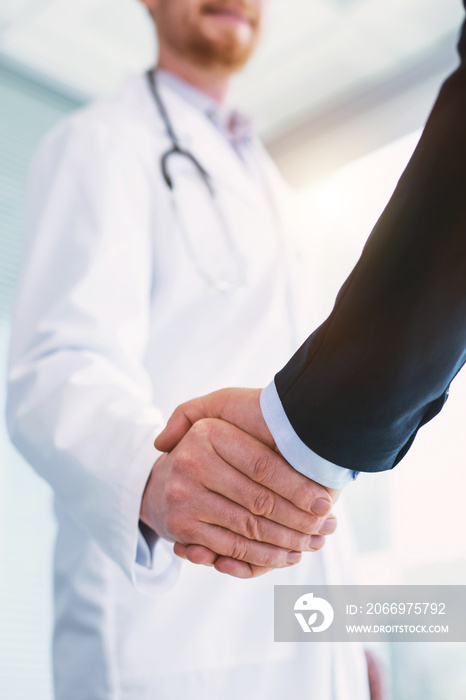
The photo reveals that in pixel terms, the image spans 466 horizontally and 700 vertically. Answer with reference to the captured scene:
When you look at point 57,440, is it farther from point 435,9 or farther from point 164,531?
point 435,9

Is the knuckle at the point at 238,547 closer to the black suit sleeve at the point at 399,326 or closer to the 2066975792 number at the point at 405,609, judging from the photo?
the black suit sleeve at the point at 399,326

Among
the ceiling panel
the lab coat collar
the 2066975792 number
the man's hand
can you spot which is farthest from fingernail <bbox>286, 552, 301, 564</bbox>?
the ceiling panel

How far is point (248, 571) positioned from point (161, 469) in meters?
0.11

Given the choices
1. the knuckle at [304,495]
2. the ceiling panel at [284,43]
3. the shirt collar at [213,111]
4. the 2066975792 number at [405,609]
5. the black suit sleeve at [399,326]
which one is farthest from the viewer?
the ceiling panel at [284,43]

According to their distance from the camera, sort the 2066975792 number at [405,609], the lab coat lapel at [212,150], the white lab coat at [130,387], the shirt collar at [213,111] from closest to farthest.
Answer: the white lab coat at [130,387] < the 2066975792 number at [405,609] < the lab coat lapel at [212,150] < the shirt collar at [213,111]

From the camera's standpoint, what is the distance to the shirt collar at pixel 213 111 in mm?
1290

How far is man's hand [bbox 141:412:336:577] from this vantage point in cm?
57

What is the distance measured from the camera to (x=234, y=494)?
583 mm

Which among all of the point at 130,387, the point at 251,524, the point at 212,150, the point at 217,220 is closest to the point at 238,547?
the point at 251,524

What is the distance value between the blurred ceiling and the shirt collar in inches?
35.6

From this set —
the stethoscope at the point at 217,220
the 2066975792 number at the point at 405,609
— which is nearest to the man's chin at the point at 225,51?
the stethoscope at the point at 217,220

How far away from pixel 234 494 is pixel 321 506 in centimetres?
7

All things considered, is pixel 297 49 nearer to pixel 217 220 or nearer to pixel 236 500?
pixel 217 220

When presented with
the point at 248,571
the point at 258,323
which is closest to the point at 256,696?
the point at 248,571
